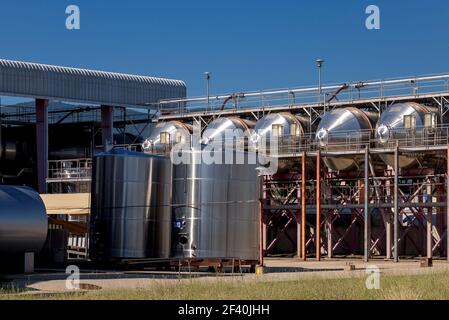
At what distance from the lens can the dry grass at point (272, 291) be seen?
2658 centimetres

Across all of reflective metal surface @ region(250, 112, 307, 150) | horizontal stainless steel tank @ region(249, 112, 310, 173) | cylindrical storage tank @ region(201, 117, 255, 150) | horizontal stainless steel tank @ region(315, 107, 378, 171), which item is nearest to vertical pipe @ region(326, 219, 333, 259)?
horizontal stainless steel tank @ region(315, 107, 378, 171)

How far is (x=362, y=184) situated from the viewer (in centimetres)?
6219

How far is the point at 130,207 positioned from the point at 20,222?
5.93 meters

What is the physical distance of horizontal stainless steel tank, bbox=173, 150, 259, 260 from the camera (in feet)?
145

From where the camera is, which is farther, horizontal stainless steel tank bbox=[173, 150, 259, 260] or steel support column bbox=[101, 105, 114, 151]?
steel support column bbox=[101, 105, 114, 151]

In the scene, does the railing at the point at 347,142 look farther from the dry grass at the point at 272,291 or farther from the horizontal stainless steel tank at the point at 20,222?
the dry grass at the point at 272,291

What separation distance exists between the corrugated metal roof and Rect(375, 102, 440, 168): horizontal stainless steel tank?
23.3 m

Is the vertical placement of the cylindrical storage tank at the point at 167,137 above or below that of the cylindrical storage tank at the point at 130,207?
above

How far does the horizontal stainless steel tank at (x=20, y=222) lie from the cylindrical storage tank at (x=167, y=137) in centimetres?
2448

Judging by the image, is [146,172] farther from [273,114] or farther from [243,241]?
[273,114]

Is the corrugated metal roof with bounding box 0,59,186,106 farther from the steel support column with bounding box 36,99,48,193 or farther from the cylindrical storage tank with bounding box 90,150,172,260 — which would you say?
the cylindrical storage tank with bounding box 90,150,172,260

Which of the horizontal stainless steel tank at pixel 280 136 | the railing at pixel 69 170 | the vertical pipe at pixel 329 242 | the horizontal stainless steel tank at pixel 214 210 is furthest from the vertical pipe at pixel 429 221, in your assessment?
the railing at pixel 69 170
